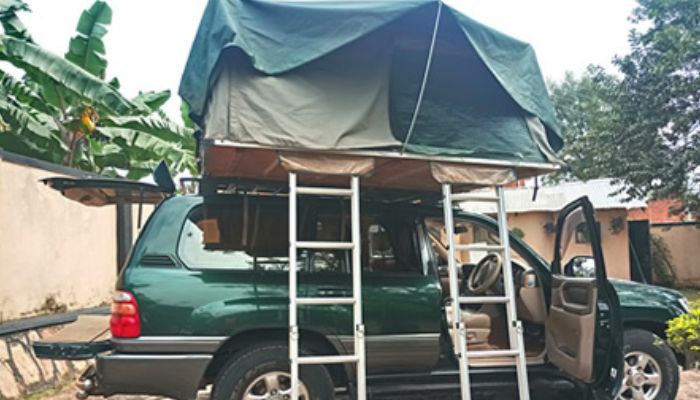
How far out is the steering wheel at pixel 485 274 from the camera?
4730mm

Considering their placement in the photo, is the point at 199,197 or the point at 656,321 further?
the point at 656,321

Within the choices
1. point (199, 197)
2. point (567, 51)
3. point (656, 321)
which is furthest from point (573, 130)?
point (199, 197)

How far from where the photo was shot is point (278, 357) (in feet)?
12.4

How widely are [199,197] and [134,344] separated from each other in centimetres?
114

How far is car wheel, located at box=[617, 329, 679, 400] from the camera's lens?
448 centimetres

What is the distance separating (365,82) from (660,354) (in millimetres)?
3407

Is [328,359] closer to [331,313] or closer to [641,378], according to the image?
[331,313]

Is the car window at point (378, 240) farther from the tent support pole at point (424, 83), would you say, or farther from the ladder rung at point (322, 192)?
the tent support pole at point (424, 83)

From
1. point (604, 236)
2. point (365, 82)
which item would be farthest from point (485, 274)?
point (604, 236)

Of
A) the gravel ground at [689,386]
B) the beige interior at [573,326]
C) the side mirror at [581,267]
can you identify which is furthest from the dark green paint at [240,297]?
the gravel ground at [689,386]

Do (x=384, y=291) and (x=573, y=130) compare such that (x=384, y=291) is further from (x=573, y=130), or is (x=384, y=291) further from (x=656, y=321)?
(x=573, y=130)

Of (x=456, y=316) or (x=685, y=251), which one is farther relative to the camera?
(x=685, y=251)

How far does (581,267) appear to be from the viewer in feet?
14.2

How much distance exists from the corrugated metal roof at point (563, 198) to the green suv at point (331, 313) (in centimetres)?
871
